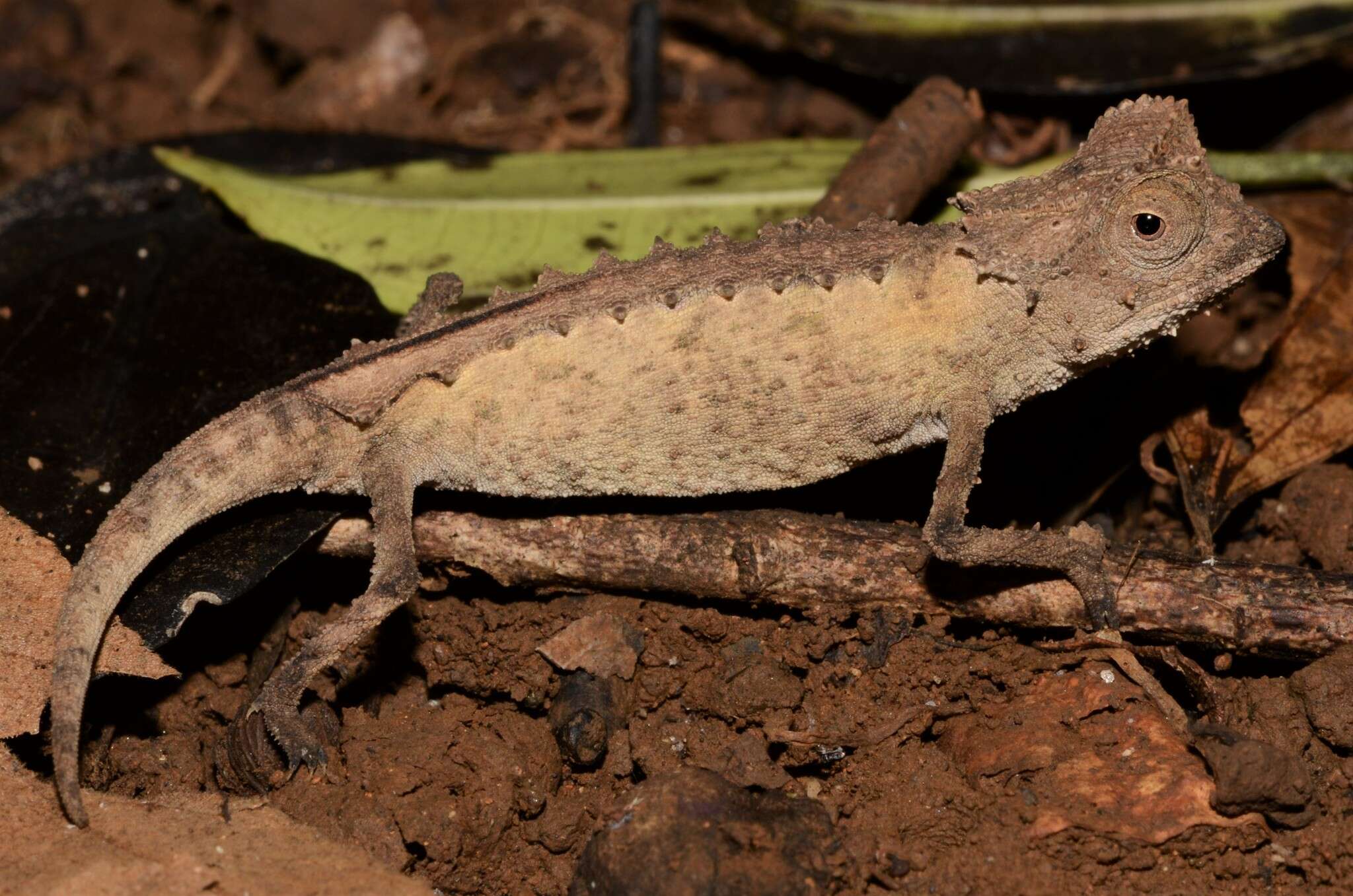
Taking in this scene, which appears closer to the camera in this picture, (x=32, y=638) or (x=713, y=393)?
(x=32, y=638)

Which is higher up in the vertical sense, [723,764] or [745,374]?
[745,374]

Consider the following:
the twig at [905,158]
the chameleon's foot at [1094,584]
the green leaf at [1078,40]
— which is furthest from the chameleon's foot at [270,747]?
the green leaf at [1078,40]

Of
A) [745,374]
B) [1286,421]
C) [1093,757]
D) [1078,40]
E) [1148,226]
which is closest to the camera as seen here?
[1148,226]

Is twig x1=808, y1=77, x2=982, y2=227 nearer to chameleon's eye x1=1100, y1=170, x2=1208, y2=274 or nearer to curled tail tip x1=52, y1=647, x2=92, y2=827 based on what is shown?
chameleon's eye x1=1100, y1=170, x2=1208, y2=274

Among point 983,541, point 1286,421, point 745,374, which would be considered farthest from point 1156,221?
point 1286,421

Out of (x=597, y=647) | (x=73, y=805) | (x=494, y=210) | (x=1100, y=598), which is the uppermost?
(x=494, y=210)

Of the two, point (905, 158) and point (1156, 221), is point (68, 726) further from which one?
point (905, 158)

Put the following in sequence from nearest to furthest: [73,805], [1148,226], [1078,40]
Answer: [73,805]
[1148,226]
[1078,40]
